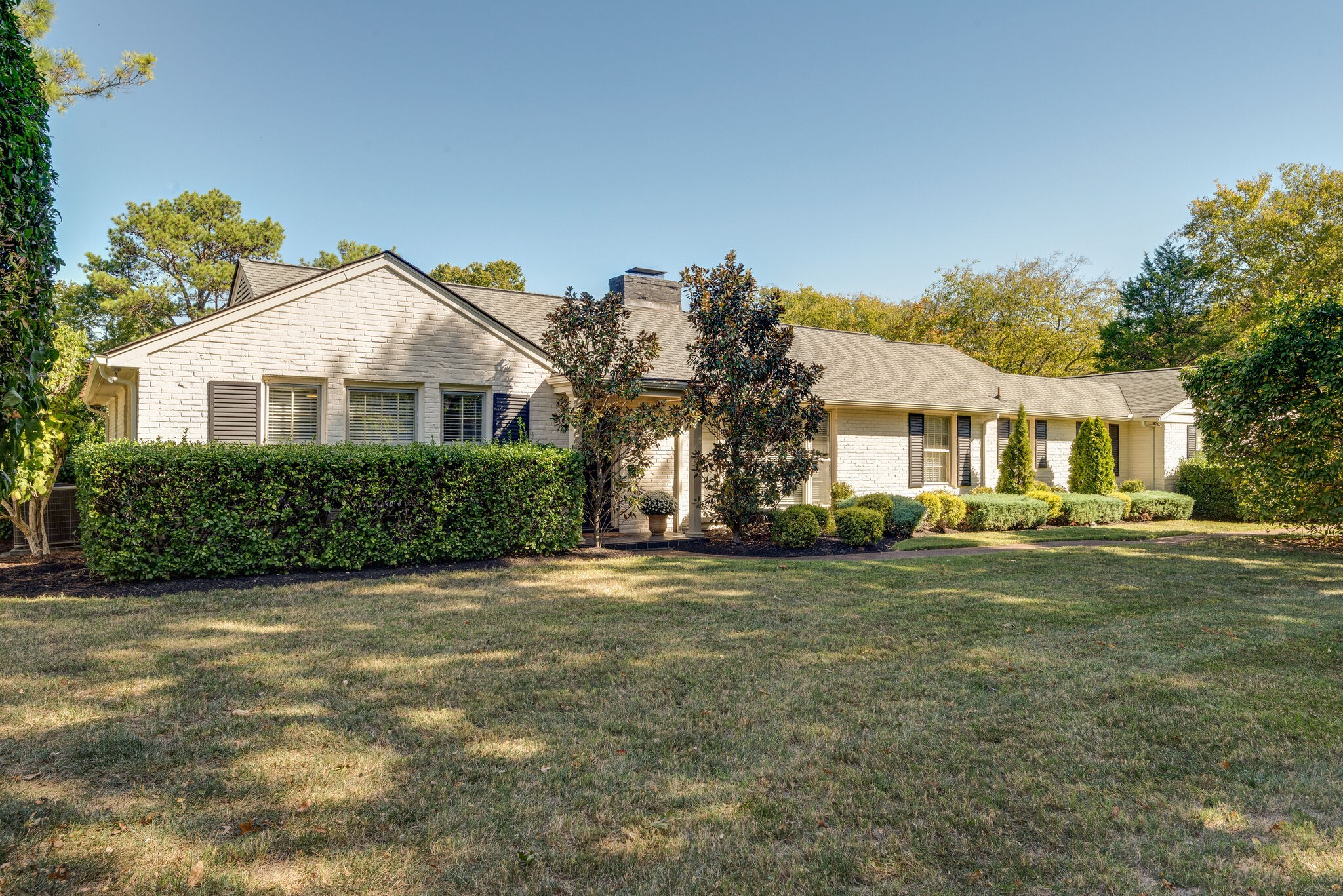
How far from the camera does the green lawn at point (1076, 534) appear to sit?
45.4 feet

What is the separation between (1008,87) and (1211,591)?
39.2 ft

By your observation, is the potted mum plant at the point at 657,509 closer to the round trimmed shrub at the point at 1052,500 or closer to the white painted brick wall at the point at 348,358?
the white painted brick wall at the point at 348,358

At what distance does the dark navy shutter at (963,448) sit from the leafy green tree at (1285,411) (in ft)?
20.4

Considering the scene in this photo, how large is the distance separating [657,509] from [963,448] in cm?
1018

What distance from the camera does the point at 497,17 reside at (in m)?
15.1

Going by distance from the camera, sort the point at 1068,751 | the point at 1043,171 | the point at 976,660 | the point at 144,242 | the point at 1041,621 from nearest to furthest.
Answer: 1. the point at 1068,751
2. the point at 976,660
3. the point at 1041,621
4. the point at 1043,171
5. the point at 144,242

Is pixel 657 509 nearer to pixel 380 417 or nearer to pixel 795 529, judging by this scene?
pixel 795 529

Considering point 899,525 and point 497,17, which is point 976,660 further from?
point 497,17

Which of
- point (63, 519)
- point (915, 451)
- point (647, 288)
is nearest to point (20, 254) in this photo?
point (63, 519)

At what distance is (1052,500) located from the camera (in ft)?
58.4

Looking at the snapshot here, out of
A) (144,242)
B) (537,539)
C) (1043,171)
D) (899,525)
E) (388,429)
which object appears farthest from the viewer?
(144,242)

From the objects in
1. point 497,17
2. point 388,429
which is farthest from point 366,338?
point 497,17

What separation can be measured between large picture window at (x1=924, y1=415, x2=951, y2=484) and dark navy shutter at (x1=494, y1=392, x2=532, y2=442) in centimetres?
1105

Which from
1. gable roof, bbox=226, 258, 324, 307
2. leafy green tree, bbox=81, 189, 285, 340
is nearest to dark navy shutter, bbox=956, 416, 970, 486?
gable roof, bbox=226, 258, 324, 307
